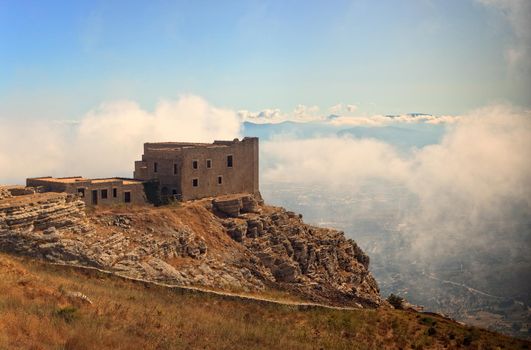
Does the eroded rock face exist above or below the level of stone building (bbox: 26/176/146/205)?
below

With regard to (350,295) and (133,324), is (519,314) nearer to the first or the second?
(350,295)

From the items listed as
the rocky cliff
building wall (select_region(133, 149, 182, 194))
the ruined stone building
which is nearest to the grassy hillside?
the rocky cliff

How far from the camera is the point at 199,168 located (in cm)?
4647

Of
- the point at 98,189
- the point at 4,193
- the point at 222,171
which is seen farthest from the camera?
the point at 222,171

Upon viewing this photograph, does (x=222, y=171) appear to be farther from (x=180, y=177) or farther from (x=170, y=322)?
(x=170, y=322)

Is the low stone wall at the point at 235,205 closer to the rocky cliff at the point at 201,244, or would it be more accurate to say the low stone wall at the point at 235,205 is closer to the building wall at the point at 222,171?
the rocky cliff at the point at 201,244

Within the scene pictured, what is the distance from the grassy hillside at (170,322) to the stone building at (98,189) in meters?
10.1

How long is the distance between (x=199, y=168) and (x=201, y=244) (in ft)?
29.6

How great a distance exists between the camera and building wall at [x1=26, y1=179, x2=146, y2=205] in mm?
38750

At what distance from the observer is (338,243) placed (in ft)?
168

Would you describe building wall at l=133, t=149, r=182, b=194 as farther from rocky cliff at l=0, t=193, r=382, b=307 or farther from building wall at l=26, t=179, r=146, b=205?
rocky cliff at l=0, t=193, r=382, b=307

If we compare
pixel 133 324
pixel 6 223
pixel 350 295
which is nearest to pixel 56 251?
pixel 6 223

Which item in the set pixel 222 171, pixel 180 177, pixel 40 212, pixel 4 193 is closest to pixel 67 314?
pixel 40 212

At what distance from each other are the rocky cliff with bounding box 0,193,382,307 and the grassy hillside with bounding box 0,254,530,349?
279 cm
